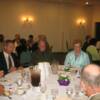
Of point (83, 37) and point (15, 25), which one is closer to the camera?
point (15, 25)

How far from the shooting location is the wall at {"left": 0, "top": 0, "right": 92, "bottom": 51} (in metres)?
12.1

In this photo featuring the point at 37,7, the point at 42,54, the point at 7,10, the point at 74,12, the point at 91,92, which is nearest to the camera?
the point at 91,92

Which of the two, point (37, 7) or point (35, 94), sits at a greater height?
point (37, 7)

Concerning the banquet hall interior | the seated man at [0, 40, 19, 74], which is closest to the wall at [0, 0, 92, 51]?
the banquet hall interior

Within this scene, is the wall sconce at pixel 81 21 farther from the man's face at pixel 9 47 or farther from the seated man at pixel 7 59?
the man's face at pixel 9 47

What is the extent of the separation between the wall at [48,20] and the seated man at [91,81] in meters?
10.2

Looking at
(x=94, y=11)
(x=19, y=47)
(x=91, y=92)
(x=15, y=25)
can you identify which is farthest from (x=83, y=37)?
(x=91, y=92)

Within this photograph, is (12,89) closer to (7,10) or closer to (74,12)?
(7,10)

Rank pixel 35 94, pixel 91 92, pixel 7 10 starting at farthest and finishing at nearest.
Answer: pixel 7 10, pixel 35 94, pixel 91 92

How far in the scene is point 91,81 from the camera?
6.50 ft

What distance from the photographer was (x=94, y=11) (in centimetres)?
1402

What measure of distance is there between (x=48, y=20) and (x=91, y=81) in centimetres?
1128

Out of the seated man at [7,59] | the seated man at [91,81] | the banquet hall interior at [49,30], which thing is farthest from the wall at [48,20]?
the seated man at [91,81]

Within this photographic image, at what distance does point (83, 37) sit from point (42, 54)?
9456mm
